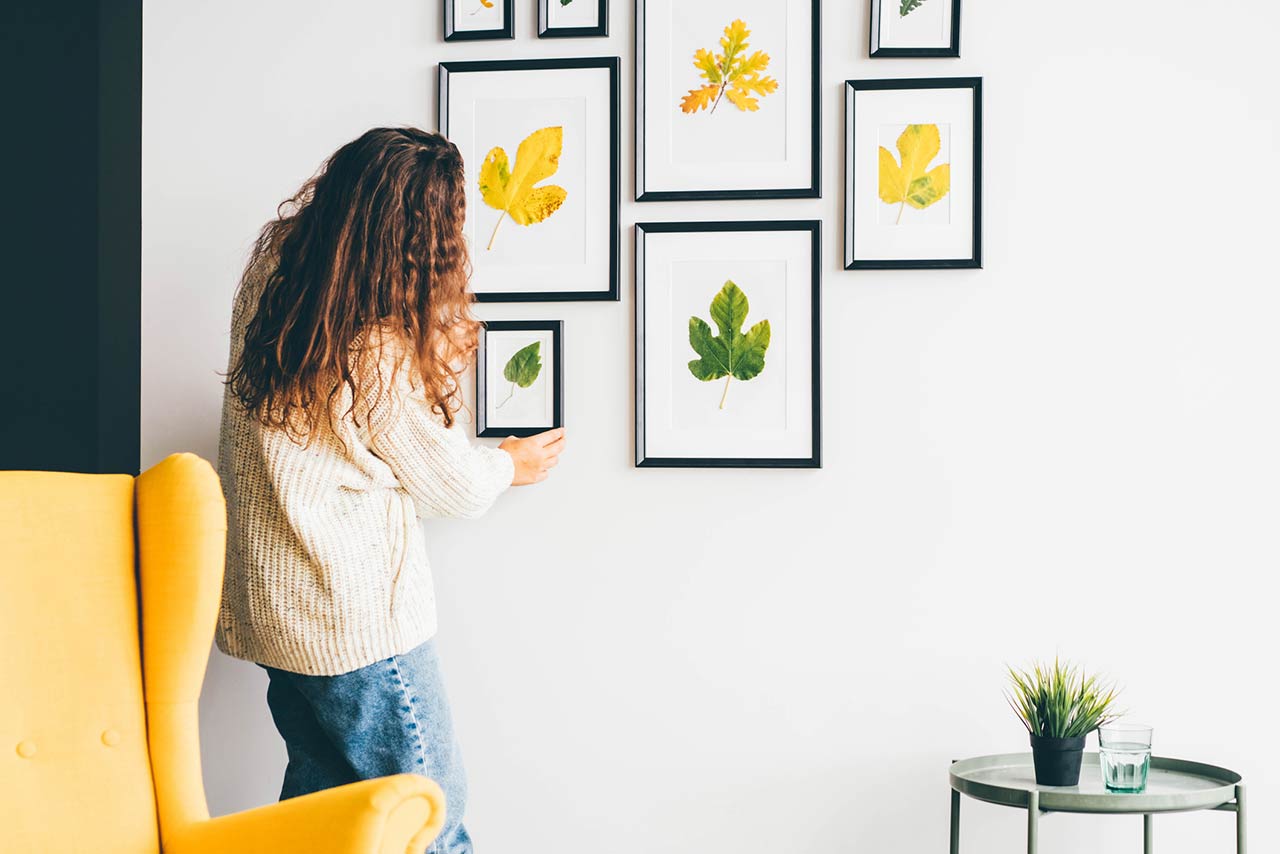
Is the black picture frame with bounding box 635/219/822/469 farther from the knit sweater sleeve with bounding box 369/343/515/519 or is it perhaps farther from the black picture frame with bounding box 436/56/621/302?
the knit sweater sleeve with bounding box 369/343/515/519

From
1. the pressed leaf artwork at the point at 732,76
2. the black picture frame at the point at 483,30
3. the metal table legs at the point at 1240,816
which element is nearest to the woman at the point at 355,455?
the black picture frame at the point at 483,30

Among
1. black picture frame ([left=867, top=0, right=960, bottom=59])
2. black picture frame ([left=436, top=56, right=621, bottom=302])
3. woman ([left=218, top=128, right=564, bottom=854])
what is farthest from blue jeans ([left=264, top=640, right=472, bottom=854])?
black picture frame ([left=867, top=0, right=960, bottom=59])

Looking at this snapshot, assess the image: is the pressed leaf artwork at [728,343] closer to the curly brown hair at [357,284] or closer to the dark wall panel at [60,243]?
the curly brown hair at [357,284]

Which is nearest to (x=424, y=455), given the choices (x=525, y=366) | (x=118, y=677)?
(x=525, y=366)

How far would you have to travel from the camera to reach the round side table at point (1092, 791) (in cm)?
157

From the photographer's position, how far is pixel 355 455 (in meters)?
1.62

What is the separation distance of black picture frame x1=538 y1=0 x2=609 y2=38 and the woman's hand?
730 mm

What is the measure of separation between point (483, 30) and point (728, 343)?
741 mm

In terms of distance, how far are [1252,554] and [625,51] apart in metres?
1.43

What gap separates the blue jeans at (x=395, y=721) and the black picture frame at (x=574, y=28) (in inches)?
44.2

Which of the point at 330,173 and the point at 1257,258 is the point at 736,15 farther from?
the point at 1257,258

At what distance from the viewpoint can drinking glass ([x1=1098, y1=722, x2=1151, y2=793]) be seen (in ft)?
5.35

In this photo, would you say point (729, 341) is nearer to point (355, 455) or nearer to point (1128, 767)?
point (355, 455)

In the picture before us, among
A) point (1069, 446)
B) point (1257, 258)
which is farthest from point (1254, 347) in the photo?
point (1069, 446)
